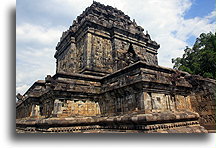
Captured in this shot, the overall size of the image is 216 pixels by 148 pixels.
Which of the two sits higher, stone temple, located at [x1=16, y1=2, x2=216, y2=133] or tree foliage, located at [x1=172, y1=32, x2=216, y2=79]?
tree foliage, located at [x1=172, y1=32, x2=216, y2=79]

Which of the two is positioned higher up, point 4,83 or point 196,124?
point 4,83

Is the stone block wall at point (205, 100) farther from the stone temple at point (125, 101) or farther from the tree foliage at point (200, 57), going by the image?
the tree foliage at point (200, 57)

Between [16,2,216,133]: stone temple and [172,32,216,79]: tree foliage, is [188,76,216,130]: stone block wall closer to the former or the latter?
[16,2,216,133]: stone temple

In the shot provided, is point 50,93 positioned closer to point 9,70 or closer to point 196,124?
point 9,70

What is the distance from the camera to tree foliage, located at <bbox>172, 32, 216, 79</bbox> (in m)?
15.2

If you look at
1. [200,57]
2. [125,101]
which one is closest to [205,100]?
[125,101]

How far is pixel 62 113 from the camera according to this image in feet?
23.6

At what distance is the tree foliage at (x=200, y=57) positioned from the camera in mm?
15162

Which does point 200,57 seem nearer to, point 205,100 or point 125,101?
point 205,100

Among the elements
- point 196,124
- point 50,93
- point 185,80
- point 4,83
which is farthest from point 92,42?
point 196,124

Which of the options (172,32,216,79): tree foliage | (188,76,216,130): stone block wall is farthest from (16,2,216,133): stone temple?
(172,32,216,79): tree foliage

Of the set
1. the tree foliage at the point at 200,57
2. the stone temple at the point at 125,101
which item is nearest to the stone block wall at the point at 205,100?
the stone temple at the point at 125,101

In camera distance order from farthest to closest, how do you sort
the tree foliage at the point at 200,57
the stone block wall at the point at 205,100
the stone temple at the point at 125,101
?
the tree foliage at the point at 200,57
the stone block wall at the point at 205,100
the stone temple at the point at 125,101
